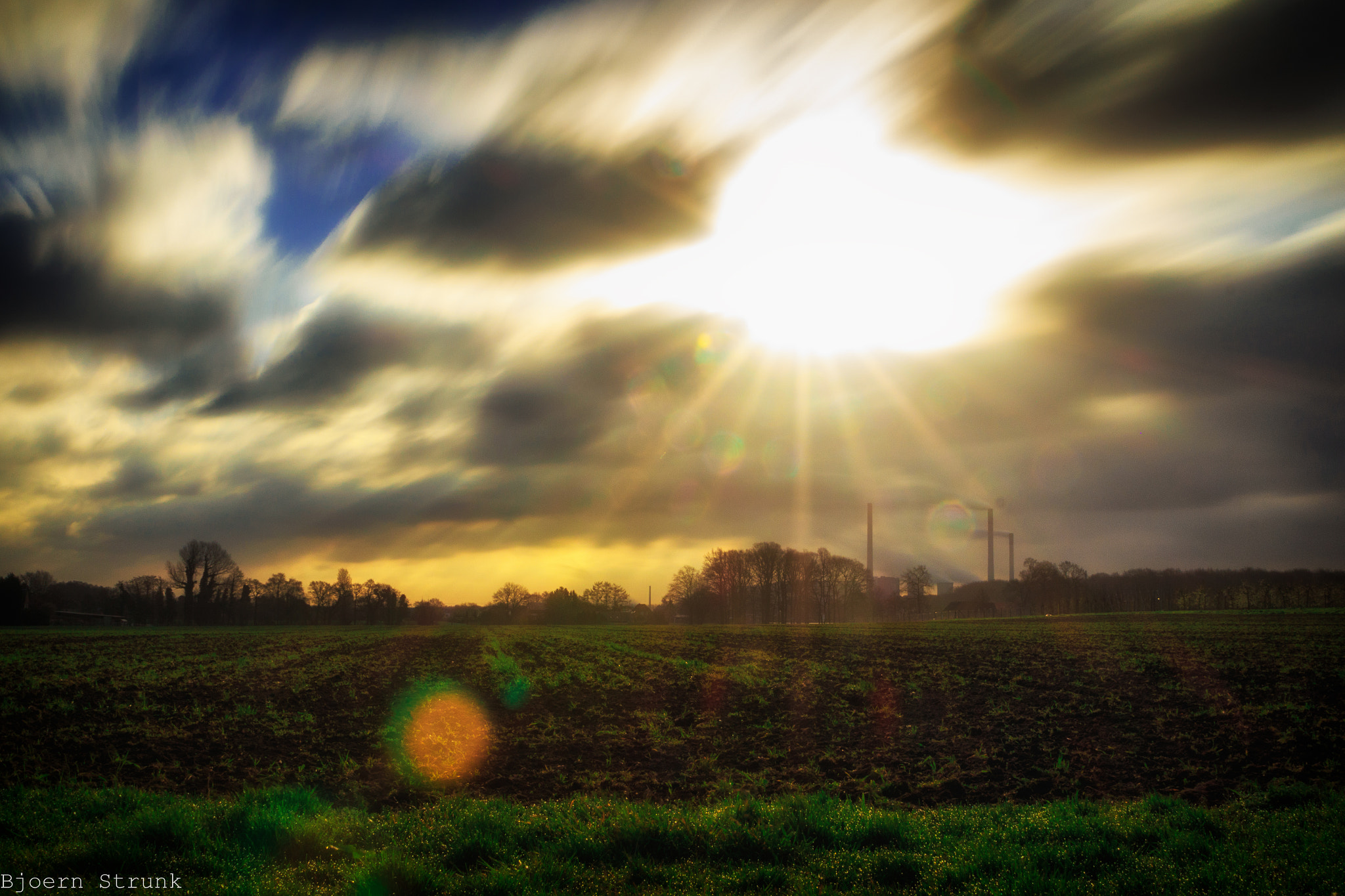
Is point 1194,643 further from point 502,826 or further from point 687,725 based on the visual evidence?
point 502,826

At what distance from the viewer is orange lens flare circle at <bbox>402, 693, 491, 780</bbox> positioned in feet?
49.7

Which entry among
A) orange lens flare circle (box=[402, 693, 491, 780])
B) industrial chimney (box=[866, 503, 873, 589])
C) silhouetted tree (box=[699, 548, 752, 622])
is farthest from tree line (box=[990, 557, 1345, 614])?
orange lens flare circle (box=[402, 693, 491, 780])

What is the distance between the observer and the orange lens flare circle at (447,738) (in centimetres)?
1516

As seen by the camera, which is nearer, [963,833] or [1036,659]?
[963,833]

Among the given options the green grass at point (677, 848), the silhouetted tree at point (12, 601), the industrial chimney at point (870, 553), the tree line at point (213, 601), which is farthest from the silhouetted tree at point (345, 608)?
the green grass at point (677, 848)

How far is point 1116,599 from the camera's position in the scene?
182 metres

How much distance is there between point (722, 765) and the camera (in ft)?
51.3

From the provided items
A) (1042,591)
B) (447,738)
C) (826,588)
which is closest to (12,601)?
(447,738)

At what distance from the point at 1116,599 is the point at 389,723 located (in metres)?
202

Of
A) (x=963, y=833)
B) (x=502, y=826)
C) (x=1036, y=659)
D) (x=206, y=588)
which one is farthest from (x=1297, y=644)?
(x=206, y=588)

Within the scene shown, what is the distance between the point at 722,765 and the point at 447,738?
7.26 m

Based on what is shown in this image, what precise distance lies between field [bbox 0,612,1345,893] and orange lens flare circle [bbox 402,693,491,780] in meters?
0.48

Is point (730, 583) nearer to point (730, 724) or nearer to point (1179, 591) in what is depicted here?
point (1179, 591)

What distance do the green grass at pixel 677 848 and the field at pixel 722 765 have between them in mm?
50
